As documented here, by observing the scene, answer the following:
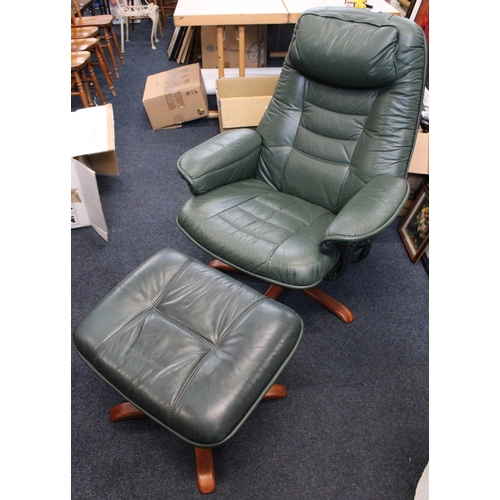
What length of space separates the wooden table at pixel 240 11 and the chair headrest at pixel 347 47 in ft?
3.36

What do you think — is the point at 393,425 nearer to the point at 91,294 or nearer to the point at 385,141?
the point at 385,141

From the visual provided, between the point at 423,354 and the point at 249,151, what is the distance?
3.67 ft

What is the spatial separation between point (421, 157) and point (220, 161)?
1.02 metres

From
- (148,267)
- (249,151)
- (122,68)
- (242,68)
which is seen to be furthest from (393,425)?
(122,68)

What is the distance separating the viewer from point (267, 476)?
119cm

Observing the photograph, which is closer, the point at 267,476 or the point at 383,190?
the point at 267,476

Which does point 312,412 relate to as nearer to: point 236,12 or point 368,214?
point 368,214

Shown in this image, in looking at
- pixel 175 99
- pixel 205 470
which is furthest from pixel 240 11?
pixel 205 470

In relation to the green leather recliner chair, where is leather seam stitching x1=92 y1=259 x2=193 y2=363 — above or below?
below

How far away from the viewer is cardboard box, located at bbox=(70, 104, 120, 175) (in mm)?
1977

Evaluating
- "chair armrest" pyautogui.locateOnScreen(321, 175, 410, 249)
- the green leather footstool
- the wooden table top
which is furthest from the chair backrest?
the wooden table top

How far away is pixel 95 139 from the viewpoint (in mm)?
2035

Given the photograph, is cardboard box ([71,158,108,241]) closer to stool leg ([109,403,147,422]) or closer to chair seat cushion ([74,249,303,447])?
chair seat cushion ([74,249,303,447])

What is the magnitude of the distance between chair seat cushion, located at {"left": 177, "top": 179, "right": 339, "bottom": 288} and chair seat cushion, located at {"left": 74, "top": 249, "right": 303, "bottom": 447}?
13 centimetres
